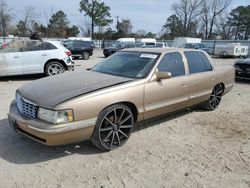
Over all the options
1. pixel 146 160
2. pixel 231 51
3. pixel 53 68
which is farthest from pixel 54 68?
pixel 231 51

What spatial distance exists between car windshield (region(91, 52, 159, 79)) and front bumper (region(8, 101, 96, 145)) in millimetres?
1273

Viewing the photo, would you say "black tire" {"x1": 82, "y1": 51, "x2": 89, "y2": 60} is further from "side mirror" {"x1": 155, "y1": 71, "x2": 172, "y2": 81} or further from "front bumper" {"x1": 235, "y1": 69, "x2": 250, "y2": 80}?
"side mirror" {"x1": 155, "y1": 71, "x2": 172, "y2": 81}

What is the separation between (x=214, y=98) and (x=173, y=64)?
185cm

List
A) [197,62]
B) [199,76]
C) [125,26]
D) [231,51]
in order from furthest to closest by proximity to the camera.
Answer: [125,26], [231,51], [197,62], [199,76]

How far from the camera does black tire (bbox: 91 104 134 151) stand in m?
3.71

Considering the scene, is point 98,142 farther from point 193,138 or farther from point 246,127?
point 246,127

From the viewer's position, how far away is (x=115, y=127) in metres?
3.94

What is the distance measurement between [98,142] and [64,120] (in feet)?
2.14

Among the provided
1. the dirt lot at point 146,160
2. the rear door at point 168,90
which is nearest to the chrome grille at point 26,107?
the dirt lot at point 146,160

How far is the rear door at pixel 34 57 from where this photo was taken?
9.25 meters

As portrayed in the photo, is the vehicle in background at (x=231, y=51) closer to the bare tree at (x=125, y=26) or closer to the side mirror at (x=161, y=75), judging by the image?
the side mirror at (x=161, y=75)

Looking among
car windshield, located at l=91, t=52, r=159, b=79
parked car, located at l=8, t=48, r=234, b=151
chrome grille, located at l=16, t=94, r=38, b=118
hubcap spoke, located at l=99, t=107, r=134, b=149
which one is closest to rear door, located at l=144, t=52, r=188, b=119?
parked car, located at l=8, t=48, r=234, b=151

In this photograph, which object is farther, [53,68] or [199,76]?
[53,68]

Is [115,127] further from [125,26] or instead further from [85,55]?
[125,26]
